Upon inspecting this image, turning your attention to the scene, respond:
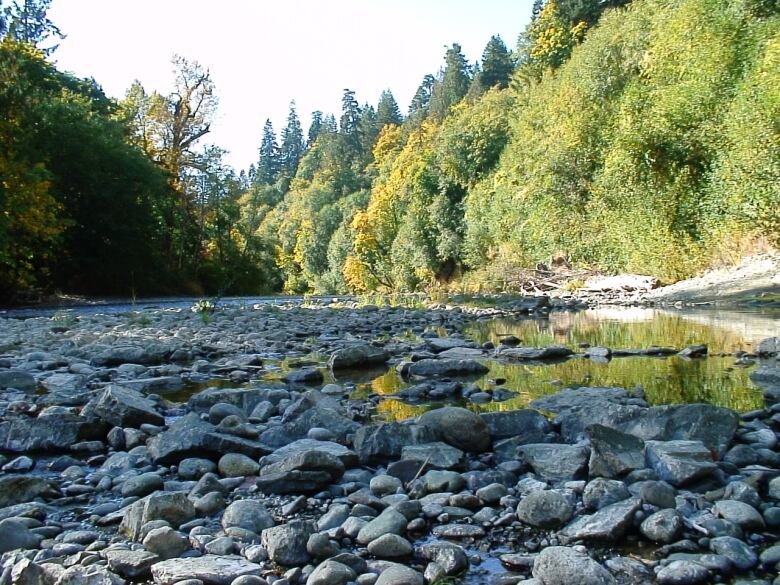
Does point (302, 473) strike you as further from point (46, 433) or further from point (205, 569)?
point (46, 433)

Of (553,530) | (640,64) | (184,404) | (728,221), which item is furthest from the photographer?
(640,64)

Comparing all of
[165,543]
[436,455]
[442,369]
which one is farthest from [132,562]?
[442,369]

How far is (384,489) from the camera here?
8.99 ft

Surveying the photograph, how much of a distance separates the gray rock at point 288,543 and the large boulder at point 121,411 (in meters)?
1.96

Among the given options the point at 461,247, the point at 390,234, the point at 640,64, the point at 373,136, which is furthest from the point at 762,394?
→ the point at 373,136

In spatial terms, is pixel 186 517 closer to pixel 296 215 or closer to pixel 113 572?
pixel 113 572

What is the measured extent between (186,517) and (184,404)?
2.27 metres

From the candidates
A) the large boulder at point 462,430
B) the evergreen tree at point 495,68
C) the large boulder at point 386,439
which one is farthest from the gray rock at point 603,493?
the evergreen tree at point 495,68

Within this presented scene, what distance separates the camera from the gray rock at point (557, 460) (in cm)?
284

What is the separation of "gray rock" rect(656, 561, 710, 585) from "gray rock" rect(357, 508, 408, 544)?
858 millimetres

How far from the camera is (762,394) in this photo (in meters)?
4.42

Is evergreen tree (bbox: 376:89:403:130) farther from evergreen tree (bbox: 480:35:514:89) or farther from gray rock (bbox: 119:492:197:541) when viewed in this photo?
gray rock (bbox: 119:492:197:541)

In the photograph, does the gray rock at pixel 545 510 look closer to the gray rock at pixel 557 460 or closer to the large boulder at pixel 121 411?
the gray rock at pixel 557 460

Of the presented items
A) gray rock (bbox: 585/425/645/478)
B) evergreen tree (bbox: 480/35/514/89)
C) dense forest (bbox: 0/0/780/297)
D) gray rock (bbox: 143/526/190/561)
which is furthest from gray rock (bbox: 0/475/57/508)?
evergreen tree (bbox: 480/35/514/89)
